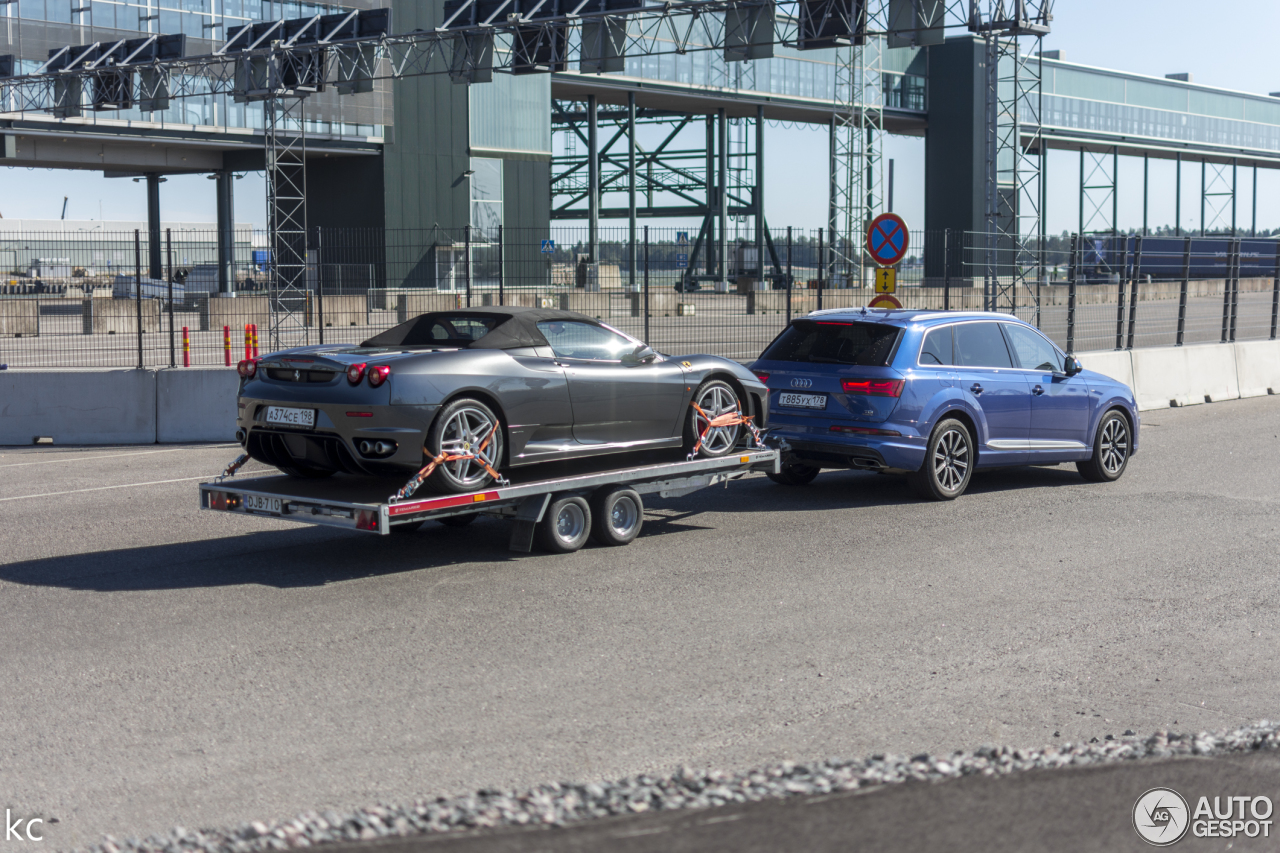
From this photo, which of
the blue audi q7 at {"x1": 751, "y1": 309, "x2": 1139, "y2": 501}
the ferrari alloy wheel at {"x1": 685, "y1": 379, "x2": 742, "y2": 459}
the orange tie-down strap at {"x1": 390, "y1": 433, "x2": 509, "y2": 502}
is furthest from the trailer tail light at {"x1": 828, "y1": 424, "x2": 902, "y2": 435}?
the orange tie-down strap at {"x1": 390, "y1": 433, "x2": 509, "y2": 502}

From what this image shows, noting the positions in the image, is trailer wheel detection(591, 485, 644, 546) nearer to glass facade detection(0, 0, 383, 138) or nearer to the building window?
glass facade detection(0, 0, 383, 138)

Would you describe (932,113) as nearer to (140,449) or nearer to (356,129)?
(356,129)

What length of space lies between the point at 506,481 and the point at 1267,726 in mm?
4636

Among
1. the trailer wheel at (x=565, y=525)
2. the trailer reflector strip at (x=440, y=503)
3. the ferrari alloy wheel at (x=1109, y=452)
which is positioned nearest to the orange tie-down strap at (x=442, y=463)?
the trailer reflector strip at (x=440, y=503)

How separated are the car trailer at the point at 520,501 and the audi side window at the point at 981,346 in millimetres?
2610

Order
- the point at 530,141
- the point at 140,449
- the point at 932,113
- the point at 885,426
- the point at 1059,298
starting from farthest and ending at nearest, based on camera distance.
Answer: the point at 932,113
the point at 530,141
the point at 1059,298
the point at 140,449
the point at 885,426

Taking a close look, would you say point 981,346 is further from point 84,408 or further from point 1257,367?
point 1257,367

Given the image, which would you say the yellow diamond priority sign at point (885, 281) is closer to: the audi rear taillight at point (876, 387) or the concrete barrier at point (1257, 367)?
the audi rear taillight at point (876, 387)

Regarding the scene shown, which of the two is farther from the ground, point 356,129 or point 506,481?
point 356,129

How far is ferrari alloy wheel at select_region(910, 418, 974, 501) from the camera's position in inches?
428

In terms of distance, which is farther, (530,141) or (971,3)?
(530,141)

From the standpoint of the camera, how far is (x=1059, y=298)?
1850 inches

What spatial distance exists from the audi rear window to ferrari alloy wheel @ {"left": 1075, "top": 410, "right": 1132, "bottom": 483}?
Result: 8.77ft

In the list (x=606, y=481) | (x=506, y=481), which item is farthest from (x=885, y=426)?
(x=506, y=481)
